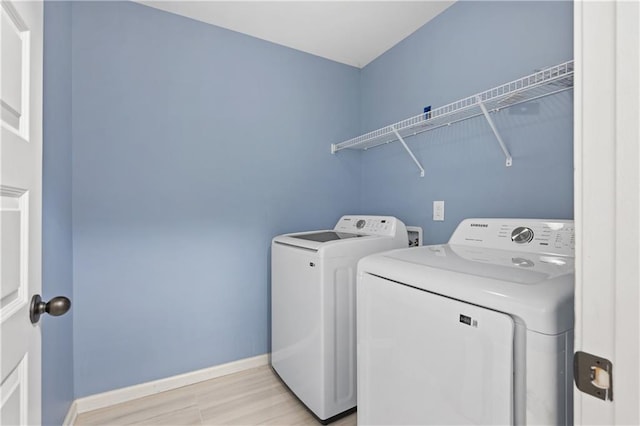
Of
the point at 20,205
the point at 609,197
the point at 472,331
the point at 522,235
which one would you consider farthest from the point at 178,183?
the point at 609,197

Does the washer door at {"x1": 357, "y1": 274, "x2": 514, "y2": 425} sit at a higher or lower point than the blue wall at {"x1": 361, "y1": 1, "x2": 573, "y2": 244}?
lower

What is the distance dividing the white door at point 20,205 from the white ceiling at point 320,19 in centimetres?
137

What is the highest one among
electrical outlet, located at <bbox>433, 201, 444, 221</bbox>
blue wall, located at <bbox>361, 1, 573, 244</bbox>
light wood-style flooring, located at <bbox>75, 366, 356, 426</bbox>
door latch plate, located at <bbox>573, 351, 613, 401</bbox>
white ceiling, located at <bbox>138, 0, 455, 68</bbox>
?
white ceiling, located at <bbox>138, 0, 455, 68</bbox>

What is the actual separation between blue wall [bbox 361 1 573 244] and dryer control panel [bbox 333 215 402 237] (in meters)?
0.25

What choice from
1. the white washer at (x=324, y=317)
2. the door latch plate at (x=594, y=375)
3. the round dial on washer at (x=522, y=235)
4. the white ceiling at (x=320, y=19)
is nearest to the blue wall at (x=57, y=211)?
the white ceiling at (x=320, y=19)

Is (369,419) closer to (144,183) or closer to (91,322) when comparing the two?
(91,322)

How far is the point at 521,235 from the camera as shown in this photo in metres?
1.30

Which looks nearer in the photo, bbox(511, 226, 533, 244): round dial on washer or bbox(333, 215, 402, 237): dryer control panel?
bbox(511, 226, 533, 244): round dial on washer

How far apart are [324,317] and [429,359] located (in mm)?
723

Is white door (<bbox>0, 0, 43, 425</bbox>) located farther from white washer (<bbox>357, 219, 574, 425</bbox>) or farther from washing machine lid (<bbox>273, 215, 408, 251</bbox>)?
washing machine lid (<bbox>273, 215, 408, 251</bbox>)

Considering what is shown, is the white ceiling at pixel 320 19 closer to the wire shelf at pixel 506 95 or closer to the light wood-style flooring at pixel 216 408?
the wire shelf at pixel 506 95

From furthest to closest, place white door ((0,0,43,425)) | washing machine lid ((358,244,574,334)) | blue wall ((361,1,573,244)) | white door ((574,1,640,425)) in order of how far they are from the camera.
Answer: blue wall ((361,1,573,244)) → washing machine lid ((358,244,574,334)) → white door ((0,0,43,425)) → white door ((574,1,640,425))

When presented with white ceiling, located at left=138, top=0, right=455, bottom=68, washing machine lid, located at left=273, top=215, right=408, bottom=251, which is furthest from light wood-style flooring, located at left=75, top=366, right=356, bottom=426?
white ceiling, located at left=138, top=0, right=455, bottom=68

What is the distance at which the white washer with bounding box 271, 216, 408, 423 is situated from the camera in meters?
1.60
